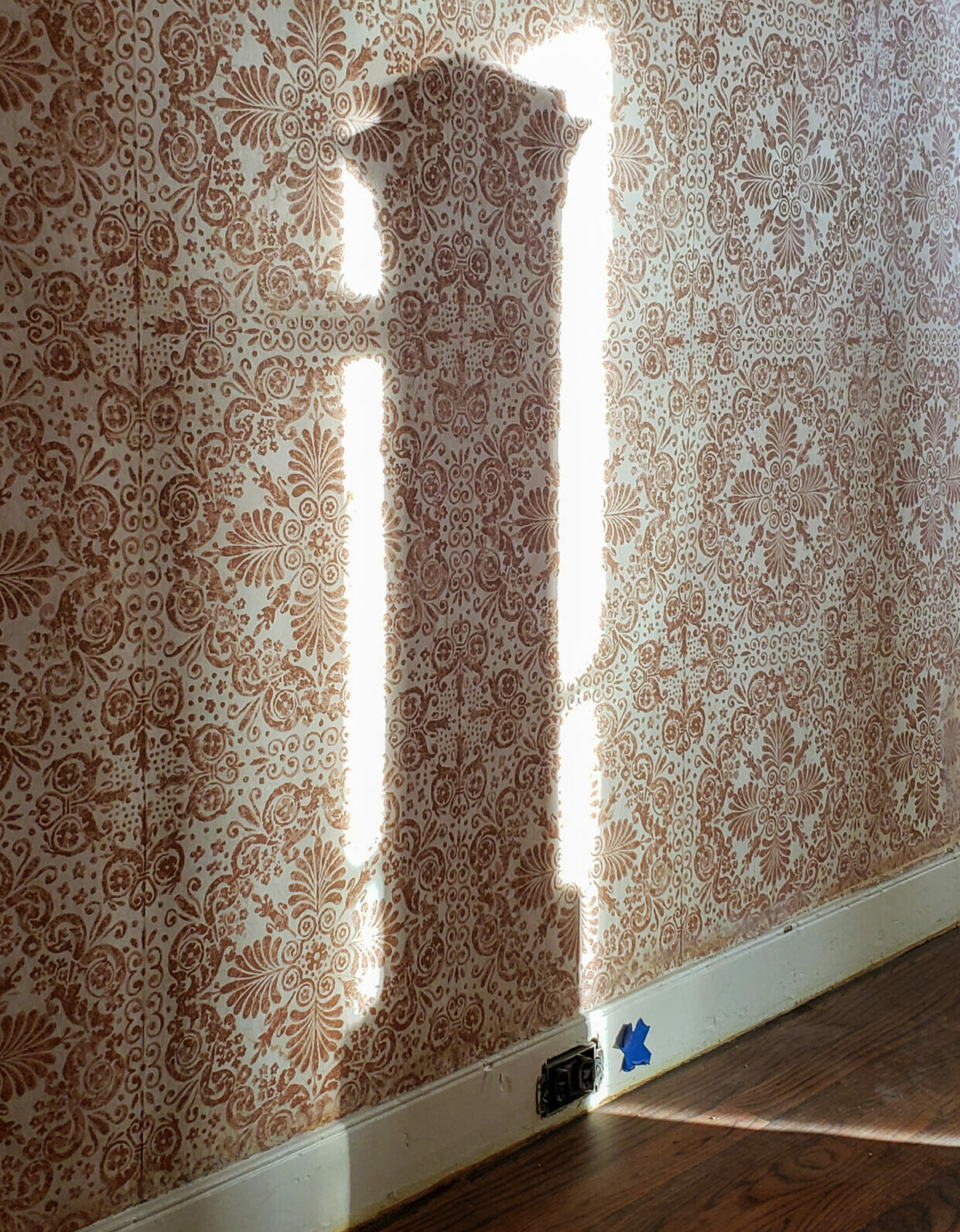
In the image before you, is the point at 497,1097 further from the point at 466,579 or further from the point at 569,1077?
the point at 466,579

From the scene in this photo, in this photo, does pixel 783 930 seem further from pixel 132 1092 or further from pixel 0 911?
pixel 0 911

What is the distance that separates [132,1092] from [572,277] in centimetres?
140

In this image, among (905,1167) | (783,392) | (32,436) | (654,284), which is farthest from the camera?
(783,392)

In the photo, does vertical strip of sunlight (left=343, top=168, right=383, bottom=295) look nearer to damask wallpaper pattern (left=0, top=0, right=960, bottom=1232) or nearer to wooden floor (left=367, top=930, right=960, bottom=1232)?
damask wallpaper pattern (left=0, top=0, right=960, bottom=1232)

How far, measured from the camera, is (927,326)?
3068 millimetres

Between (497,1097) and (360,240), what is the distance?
4.49ft

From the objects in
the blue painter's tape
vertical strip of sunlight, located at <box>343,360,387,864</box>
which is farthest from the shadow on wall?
the blue painter's tape

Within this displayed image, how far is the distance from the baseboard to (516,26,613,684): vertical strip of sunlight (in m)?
0.68

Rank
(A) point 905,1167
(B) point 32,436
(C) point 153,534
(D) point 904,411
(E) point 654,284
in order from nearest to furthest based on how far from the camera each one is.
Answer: (B) point 32,436
(C) point 153,534
(A) point 905,1167
(E) point 654,284
(D) point 904,411

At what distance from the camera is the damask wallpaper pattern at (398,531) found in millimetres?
1566

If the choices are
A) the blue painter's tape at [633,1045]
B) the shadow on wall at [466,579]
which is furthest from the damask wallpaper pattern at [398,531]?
the blue painter's tape at [633,1045]

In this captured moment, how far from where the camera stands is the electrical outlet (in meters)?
2.23

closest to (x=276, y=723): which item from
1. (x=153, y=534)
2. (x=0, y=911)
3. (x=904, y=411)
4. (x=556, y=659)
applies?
(x=153, y=534)

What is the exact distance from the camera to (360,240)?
183 centimetres
